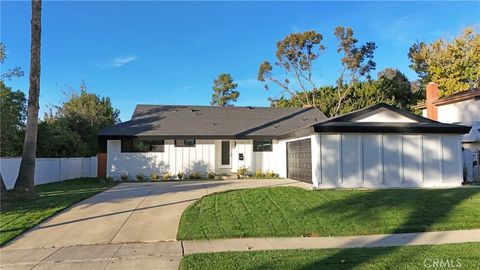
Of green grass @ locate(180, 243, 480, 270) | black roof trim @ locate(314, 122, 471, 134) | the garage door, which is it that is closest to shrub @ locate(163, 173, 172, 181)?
the garage door

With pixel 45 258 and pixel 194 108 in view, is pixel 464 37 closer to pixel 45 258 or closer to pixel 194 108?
pixel 194 108

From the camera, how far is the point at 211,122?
24.8m

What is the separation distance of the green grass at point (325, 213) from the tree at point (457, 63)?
82.5ft

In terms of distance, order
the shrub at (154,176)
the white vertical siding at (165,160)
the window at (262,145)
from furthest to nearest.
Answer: the window at (262,145)
the white vertical siding at (165,160)
the shrub at (154,176)

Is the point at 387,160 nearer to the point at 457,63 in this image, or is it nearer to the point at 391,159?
the point at 391,159

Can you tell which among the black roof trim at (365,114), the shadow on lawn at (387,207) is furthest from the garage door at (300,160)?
the shadow on lawn at (387,207)

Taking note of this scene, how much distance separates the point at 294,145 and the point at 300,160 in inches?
52.9

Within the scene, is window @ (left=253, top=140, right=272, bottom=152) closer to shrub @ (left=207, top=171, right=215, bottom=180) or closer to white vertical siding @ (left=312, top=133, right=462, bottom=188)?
shrub @ (left=207, top=171, right=215, bottom=180)

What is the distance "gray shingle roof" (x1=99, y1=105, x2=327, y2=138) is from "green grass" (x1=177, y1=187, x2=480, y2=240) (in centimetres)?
939

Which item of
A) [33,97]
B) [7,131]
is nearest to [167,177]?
[7,131]

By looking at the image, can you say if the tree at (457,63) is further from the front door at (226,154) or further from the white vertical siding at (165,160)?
the white vertical siding at (165,160)

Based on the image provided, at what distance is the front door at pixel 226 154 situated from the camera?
23.5 m

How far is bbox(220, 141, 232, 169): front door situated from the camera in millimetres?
23469

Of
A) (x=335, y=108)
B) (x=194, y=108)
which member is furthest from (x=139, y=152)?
(x=335, y=108)
